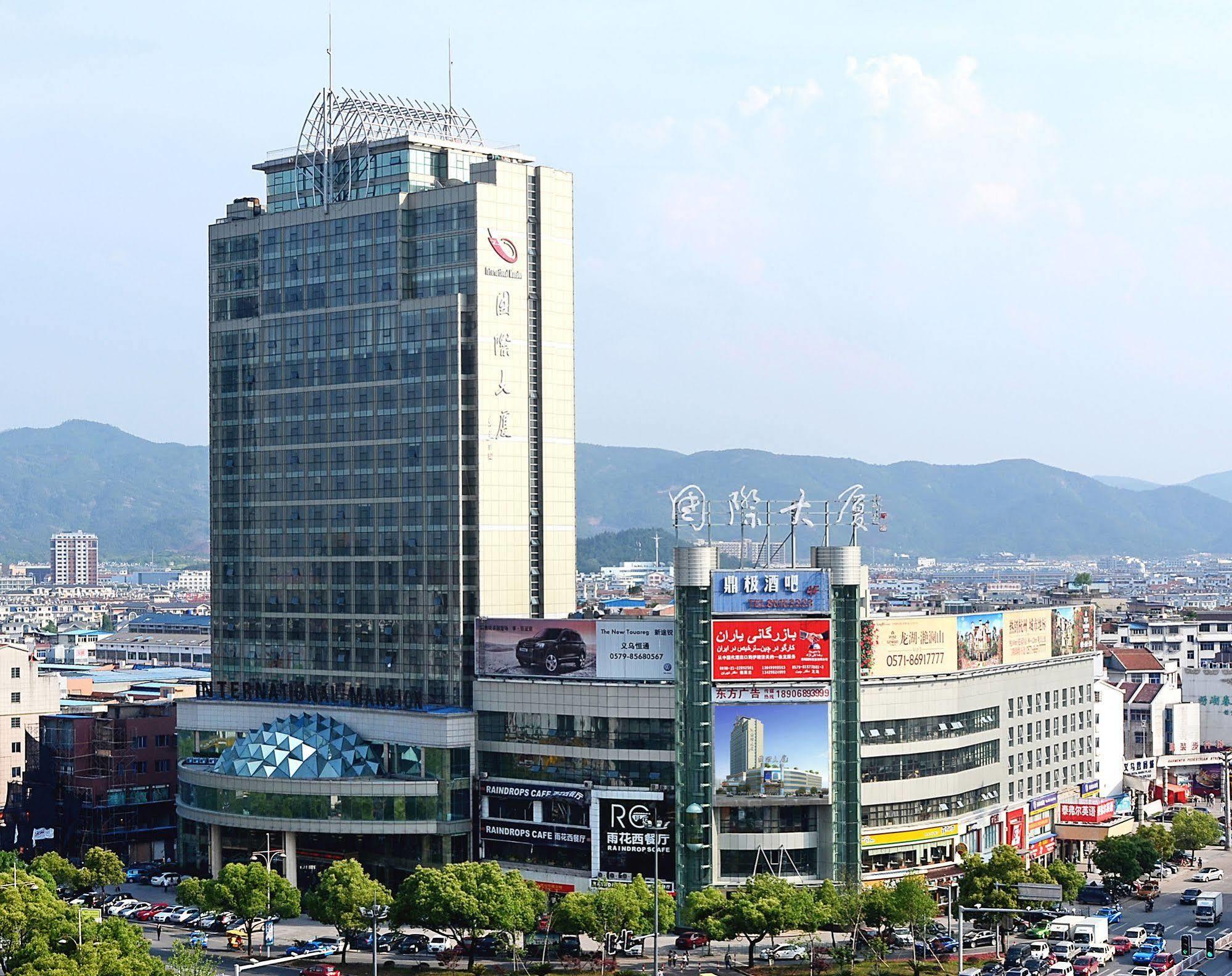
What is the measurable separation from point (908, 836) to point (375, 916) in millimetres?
42229

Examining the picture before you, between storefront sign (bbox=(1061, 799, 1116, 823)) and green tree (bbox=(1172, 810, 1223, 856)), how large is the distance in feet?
20.7

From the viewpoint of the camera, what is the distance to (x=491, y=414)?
488 feet

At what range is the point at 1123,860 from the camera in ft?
475

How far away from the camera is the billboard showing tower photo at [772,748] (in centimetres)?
13438


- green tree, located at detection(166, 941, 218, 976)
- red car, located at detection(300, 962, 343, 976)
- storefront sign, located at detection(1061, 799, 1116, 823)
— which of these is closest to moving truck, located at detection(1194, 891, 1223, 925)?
storefront sign, located at detection(1061, 799, 1116, 823)

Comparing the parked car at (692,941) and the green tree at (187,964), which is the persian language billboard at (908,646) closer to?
the parked car at (692,941)

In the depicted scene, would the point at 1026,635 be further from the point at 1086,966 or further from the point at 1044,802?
the point at 1086,966

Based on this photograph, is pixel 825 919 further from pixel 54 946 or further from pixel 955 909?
pixel 54 946

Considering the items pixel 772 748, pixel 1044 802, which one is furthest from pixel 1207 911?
pixel 772 748

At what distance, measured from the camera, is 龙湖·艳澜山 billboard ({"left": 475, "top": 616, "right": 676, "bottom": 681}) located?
137625 millimetres

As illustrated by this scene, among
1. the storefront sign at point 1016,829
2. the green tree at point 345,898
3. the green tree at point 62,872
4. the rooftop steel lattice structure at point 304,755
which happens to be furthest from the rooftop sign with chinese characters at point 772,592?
the green tree at point 62,872

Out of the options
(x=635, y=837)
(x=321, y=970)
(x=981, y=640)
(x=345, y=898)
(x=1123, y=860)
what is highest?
(x=981, y=640)

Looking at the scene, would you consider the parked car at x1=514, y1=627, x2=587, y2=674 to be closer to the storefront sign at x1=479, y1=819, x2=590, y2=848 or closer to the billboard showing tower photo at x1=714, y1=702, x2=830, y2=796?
the storefront sign at x1=479, y1=819, x2=590, y2=848

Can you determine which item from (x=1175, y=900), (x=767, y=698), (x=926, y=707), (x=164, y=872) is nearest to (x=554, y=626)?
(x=767, y=698)
